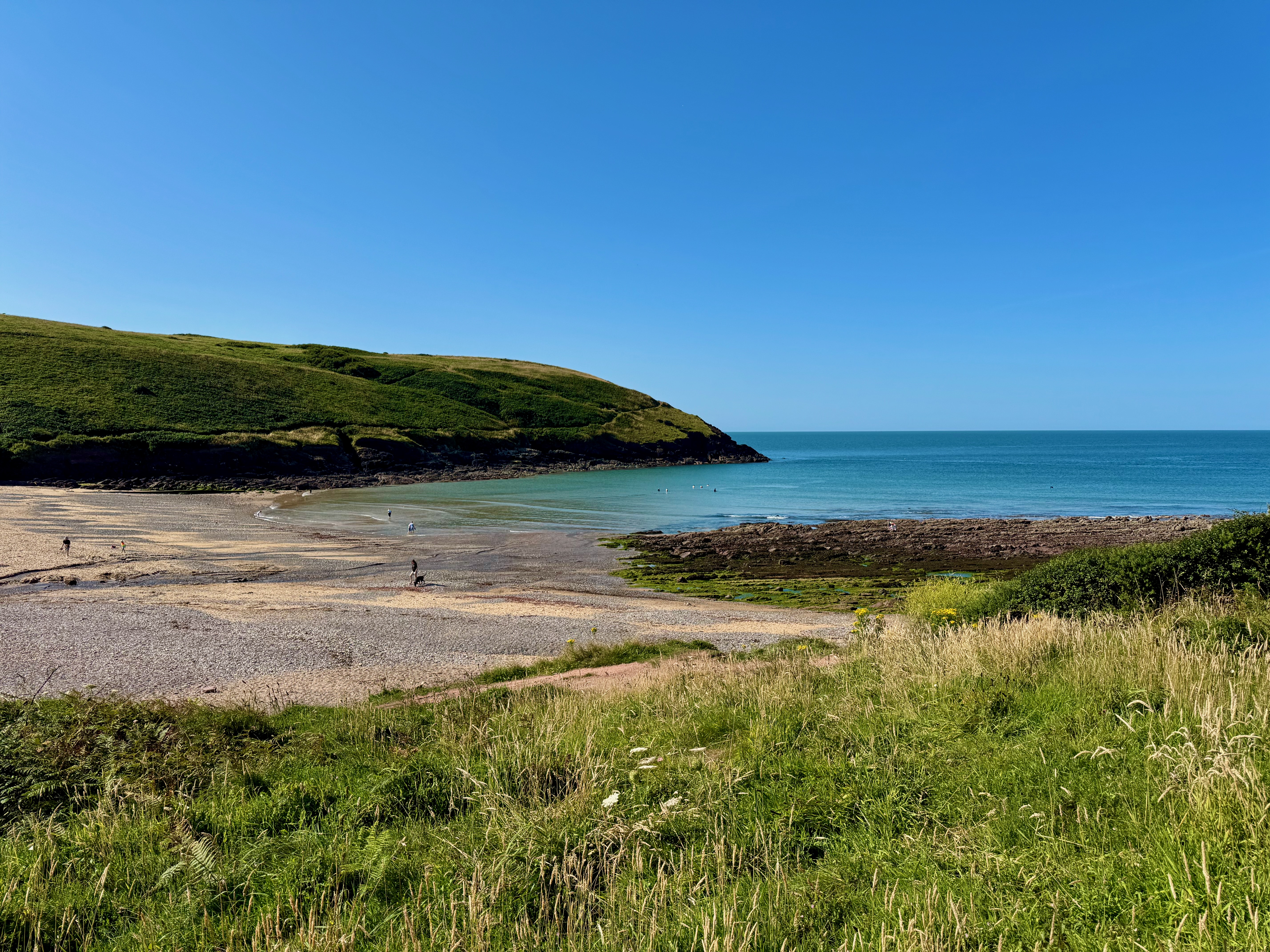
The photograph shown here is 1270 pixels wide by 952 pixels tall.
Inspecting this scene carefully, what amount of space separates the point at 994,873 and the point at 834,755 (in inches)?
84.2

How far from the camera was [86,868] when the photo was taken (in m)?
4.51

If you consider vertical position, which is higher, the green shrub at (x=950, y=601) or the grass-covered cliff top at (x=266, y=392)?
the grass-covered cliff top at (x=266, y=392)

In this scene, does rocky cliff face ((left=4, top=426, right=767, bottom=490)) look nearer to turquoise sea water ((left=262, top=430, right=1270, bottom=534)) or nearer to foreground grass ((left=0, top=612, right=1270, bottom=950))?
turquoise sea water ((left=262, top=430, right=1270, bottom=534))

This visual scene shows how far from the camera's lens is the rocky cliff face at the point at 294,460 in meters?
66.1

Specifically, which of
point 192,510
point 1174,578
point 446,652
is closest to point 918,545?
point 1174,578

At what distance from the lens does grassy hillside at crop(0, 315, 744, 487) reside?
235 ft

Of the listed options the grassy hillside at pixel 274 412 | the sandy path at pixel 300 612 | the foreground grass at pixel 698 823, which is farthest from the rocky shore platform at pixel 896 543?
the grassy hillside at pixel 274 412

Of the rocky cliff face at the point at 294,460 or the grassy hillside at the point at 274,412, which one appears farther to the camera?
the grassy hillside at the point at 274,412

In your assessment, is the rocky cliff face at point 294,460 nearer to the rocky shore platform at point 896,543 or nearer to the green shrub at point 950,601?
the rocky shore platform at point 896,543

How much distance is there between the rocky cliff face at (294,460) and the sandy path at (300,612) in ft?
99.6

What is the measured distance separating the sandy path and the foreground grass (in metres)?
6.43

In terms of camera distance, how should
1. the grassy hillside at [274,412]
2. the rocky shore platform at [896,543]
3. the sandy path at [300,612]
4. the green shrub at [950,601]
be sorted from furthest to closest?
the grassy hillside at [274,412]
the rocky shore platform at [896,543]
the sandy path at [300,612]
the green shrub at [950,601]

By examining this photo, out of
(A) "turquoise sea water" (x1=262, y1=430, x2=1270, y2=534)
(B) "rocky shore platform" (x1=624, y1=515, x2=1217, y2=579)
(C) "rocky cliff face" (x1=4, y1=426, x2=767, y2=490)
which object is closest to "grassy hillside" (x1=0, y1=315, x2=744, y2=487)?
(C) "rocky cliff face" (x1=4, y1=426, x2=767, y2=490)

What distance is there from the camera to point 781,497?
2729 inches
